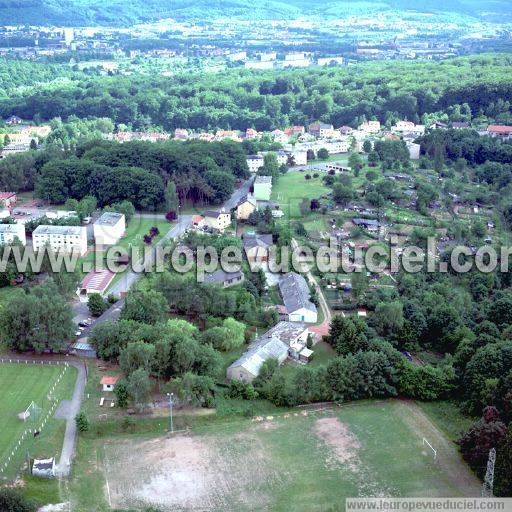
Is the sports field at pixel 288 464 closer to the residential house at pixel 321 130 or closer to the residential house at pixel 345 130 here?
the residential house at pixel 321 130

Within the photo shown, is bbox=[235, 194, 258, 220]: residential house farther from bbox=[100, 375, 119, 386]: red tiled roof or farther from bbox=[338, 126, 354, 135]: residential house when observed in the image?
bbox=[338, 126, 354, 135]: residential house

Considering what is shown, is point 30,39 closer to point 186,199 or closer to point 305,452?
point 186,199

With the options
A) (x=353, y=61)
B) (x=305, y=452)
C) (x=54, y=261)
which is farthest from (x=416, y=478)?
(x=353, y=61)

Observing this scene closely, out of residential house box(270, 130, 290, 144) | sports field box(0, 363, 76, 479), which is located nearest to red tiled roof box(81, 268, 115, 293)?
sports field box(0, 363, 76, 479)

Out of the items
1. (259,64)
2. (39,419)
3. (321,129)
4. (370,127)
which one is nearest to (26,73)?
(259,64)

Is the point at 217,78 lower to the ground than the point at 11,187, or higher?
higher

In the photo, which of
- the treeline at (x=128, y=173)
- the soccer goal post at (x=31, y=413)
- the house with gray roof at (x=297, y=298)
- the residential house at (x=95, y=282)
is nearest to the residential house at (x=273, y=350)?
the house with gray roof at (x=297, y=298)
